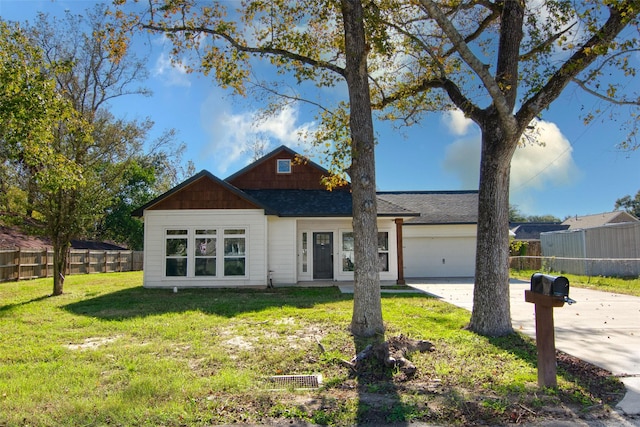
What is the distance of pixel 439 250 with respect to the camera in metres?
20.4

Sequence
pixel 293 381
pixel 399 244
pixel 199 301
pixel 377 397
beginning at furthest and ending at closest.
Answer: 1. pixel 399 244
2. pixel 199 301
3. pixel 293 381
4. pixel 377 397

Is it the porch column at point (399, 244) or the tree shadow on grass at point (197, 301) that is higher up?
the porch column at point (399, 244)

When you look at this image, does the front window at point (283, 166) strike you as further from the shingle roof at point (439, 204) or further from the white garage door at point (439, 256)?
the white garage door at point (439, 256)

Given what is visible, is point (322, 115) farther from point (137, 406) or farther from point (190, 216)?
point (190, 216)

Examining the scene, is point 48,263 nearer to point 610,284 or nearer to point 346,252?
point 346,252

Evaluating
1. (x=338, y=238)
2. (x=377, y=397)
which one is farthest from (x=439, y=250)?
(x=377, y=397)

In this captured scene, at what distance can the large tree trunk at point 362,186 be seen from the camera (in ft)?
23.3

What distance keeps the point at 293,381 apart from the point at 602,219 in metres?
37.7

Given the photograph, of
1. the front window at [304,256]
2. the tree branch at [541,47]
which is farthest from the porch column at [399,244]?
the tree branch at [541,47]

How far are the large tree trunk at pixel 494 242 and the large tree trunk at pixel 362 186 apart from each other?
1666mm

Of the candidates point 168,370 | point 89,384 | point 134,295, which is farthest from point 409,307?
point 134,295

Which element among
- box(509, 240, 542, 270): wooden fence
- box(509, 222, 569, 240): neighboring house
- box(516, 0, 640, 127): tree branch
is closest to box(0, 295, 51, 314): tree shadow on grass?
box(516, 0, 640, 127): tree branch

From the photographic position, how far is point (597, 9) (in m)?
6.81

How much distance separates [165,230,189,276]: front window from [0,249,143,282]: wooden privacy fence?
842 cm
